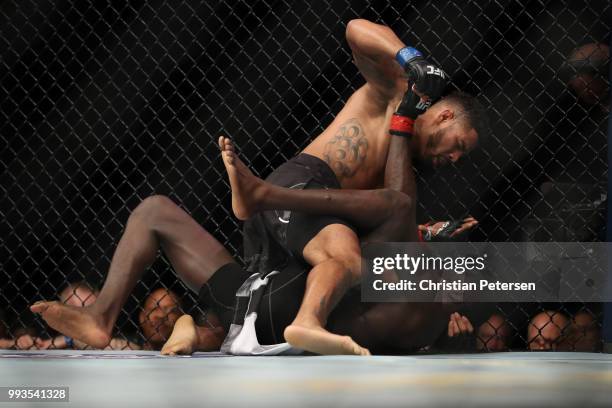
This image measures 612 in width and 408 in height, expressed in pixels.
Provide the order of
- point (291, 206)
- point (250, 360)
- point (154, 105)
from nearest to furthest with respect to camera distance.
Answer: point (250, 360)
point (291, 206)
point (154, 105)

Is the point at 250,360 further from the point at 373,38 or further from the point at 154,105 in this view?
the point at 154,105

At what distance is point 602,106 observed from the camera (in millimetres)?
2584

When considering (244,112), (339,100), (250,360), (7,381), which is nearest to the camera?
(7,381)

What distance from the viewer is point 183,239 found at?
215 cm

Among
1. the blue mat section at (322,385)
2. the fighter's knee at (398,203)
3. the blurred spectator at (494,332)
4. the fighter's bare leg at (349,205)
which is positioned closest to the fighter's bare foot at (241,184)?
the fighter's bare leg at (349,205)

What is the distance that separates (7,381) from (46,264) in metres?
1.81

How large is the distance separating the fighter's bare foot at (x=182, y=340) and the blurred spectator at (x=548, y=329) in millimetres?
1005

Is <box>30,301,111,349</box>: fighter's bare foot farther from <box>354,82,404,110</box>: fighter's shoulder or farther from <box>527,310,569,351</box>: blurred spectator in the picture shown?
<box>527,310,569,351</box>: blurred spectator

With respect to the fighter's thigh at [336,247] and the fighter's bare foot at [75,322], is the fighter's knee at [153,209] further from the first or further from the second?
the fighter's thigh at [336,247]

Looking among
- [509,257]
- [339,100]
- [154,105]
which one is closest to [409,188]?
[509,257]

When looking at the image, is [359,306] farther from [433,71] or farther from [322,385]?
[322,385]

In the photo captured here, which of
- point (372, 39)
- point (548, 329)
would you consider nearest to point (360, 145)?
point (372, 39)

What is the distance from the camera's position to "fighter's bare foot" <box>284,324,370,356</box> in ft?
5.55

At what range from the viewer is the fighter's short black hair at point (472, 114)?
89.2 inches
